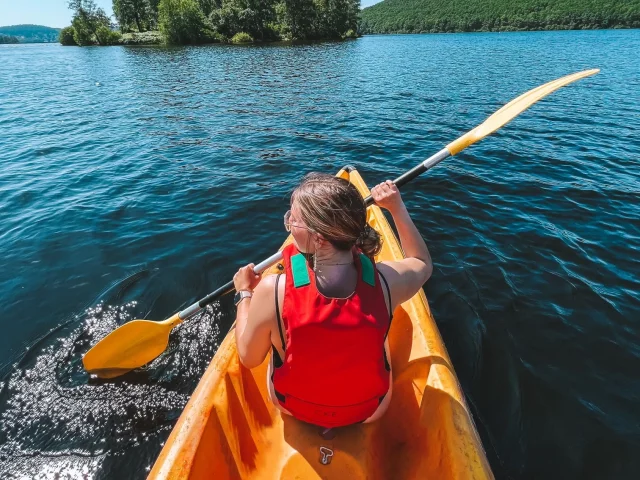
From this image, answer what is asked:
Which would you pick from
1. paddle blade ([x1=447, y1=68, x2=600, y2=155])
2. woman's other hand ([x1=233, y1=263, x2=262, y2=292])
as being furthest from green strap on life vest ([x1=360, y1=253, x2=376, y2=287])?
paddle blade ([x1=447, y1=68, x2=600, y2=155])

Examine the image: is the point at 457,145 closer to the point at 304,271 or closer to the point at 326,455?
the point at 304,271

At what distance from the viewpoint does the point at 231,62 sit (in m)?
30.8

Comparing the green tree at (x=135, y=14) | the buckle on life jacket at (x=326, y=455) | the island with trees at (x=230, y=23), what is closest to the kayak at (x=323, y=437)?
the buckle on life jacket at (x=326, y=455)

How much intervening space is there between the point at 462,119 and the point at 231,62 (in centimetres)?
2431

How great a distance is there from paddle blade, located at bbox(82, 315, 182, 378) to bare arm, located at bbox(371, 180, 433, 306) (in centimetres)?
269

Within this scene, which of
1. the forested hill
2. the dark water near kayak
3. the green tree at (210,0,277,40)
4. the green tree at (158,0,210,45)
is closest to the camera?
the dark water near kayak

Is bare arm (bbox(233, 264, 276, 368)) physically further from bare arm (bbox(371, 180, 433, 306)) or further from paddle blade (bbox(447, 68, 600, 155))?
paddle blade (bbox(447, 68, 600, 155))

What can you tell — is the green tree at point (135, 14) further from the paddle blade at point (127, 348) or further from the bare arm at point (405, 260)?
the bare arm at point (405, 260)

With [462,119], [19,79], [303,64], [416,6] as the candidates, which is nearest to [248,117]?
[462,119]

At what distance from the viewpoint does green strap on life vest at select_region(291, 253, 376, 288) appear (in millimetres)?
1701

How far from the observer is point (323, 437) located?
7.50 feet

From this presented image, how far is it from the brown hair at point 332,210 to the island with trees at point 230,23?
199ft

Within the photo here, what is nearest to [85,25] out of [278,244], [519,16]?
[278,244]

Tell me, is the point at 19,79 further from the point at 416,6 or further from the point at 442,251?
the point at 416,6
